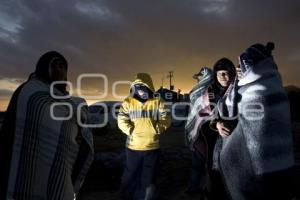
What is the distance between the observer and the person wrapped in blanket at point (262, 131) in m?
2.98

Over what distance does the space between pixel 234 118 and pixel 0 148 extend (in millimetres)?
2188

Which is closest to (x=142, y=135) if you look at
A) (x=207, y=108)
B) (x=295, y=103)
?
(x=207, y=108)

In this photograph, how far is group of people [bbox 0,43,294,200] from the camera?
3006 mm

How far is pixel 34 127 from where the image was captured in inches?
154

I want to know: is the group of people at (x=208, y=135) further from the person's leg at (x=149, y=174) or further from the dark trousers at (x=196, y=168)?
the dark trousers at (x=196, y=168)

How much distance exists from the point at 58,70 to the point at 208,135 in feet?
6.28

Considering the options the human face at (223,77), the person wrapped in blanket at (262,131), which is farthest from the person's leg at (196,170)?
the person wrapped in blanket at (262,131)

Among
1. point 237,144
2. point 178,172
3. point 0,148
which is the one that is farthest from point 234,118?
point 178,172

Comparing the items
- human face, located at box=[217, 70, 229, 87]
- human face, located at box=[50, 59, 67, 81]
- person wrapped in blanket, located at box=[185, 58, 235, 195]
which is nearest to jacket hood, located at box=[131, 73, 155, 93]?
person wrapped in blanket, located at box=[185, 58, 235, 195]

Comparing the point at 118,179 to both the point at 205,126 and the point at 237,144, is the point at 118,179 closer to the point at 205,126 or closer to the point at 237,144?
the point at 205,126

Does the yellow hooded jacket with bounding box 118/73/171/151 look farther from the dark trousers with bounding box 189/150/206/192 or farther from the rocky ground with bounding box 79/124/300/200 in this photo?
the rocky ground with bounding box 79/124/300/200

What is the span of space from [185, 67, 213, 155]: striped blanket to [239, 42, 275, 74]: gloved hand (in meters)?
1.66

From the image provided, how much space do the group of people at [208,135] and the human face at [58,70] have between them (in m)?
0.01

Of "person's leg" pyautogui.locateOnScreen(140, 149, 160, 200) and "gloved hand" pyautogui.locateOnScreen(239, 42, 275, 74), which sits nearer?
"gloved hand" pyautogui.locateOnScreen(239, 42, 275, 74)
